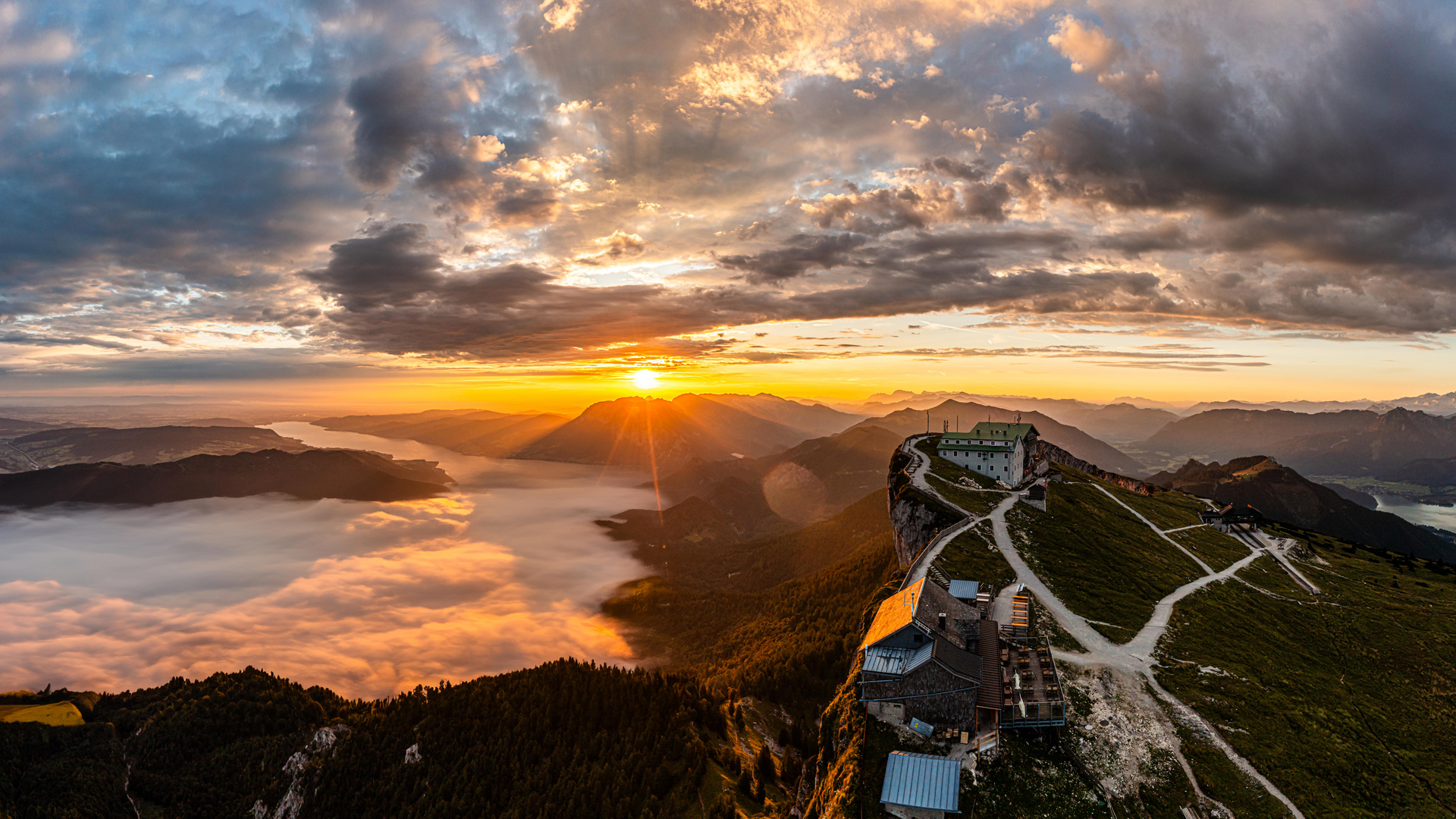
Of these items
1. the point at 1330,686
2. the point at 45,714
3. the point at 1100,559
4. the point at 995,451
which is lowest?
the point at 45,714

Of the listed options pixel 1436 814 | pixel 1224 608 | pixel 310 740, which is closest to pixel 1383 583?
pixel 1224 608

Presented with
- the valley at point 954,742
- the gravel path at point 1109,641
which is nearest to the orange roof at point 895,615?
the valley at point 954,742

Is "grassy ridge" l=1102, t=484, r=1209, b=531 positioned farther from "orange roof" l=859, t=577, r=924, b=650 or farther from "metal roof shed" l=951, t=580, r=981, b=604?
"orange roof" l=859, t=577, r=924, b=650

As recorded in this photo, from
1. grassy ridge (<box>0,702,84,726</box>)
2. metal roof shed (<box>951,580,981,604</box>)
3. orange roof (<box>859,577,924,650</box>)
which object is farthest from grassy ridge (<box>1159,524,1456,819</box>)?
grassy ridge (<box>0,702,84,726</box>)

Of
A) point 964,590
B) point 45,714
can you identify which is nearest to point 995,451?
point 964,590

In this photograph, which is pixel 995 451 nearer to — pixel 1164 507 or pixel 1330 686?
pixel 1164 507

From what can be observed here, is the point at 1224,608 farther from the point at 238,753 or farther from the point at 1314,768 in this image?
the point at 238,753

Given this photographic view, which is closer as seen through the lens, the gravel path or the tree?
the gravel path
